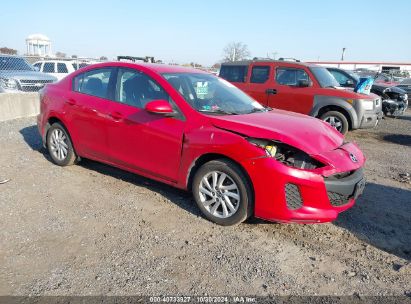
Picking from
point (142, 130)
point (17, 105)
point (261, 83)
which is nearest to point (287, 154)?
point (142, 130)

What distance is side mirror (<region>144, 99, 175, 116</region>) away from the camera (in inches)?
160

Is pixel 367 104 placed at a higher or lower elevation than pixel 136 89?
lower

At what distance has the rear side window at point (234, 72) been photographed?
9.69 m

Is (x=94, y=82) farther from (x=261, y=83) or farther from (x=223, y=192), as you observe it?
(x=261, y=83)

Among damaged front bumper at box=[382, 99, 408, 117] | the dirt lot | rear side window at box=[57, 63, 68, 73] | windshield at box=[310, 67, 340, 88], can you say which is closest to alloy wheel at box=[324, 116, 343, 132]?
windshield at box=[310, 67, 340, 88]

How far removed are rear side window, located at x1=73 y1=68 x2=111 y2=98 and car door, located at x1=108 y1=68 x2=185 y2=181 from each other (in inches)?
9.4

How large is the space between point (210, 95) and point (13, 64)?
10.2 metres

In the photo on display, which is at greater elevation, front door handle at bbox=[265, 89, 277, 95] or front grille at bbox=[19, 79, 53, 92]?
front door handle at bbox=[265, 89, 277, 95]

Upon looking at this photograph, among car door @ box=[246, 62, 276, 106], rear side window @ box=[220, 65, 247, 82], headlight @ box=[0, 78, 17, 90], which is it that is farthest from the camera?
headlight @ box=[0, 78, 17, 90]

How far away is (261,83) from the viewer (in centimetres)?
934

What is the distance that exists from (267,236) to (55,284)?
6.61 ft

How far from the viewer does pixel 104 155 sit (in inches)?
196

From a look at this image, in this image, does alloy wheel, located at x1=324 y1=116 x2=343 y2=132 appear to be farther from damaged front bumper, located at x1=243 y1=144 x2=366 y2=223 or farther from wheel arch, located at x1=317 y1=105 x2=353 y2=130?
damaged front bumper, located at x1=243 y1=144 x2=366 y2=223

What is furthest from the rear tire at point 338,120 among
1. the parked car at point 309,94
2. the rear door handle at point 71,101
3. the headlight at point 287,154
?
the rear door handle at point 71,101
